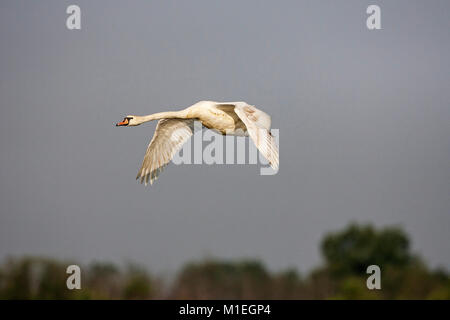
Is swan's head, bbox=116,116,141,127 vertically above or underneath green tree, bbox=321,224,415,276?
above

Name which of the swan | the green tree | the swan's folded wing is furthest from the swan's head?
the green tree

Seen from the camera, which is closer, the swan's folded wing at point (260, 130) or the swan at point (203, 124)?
the swan's folded wing at point (260, 130)

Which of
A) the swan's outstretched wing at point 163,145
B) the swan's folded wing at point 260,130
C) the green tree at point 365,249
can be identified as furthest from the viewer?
the green tree at point 365,249

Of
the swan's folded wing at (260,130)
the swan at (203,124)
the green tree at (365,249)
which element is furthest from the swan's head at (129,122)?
the green tree at (365,249)

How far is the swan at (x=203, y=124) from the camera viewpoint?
1410cm

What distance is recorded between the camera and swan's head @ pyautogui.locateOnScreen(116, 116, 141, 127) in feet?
58.9

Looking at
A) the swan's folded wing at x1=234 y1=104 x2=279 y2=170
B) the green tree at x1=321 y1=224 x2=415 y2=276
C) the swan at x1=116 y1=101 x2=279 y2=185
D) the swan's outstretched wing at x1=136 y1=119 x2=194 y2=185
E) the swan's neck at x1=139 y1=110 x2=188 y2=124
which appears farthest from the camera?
the green tree at x1=321 y1=224 x2=415 y2=276

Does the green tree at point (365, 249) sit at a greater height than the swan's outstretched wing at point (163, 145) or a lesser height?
lesser

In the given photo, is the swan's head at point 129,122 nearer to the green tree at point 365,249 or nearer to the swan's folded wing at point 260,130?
the swan's folded wing at point 260,130

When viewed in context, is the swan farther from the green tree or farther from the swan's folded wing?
the green tree
